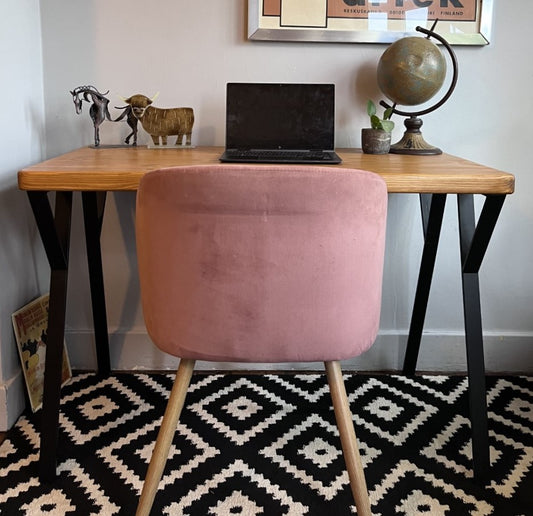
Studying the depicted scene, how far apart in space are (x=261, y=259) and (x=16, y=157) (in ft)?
3.15

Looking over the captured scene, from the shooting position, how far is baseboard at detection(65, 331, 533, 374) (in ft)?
6.93

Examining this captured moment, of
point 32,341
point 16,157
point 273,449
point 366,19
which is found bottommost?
point 273,449

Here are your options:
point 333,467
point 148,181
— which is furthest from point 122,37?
point 333,467

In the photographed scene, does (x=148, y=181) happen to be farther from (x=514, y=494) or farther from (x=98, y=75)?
(x=514, y=494)

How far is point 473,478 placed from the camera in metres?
1.54

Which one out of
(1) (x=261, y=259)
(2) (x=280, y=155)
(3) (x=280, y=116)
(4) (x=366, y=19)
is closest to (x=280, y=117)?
(3) (x=280, y=116)

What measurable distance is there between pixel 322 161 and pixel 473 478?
0.83 metres

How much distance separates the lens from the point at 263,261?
3.72ft

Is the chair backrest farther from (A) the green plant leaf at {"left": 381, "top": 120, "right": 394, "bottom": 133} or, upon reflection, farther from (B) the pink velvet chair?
(A) the green plant leaf at {"left": 381, "top": 120, "right": 394, "bottom": 133}

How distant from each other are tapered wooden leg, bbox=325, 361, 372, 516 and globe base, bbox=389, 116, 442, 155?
29.6 inches

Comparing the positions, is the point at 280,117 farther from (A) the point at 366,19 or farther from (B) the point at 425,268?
(B) the point at 425,268

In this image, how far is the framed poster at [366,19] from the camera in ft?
6.17

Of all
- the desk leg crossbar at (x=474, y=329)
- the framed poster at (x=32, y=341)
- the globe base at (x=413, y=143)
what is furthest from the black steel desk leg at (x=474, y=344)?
the framed poster at (x=32, y=341)

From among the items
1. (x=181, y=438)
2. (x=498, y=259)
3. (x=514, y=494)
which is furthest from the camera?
(x=498, y=259)
